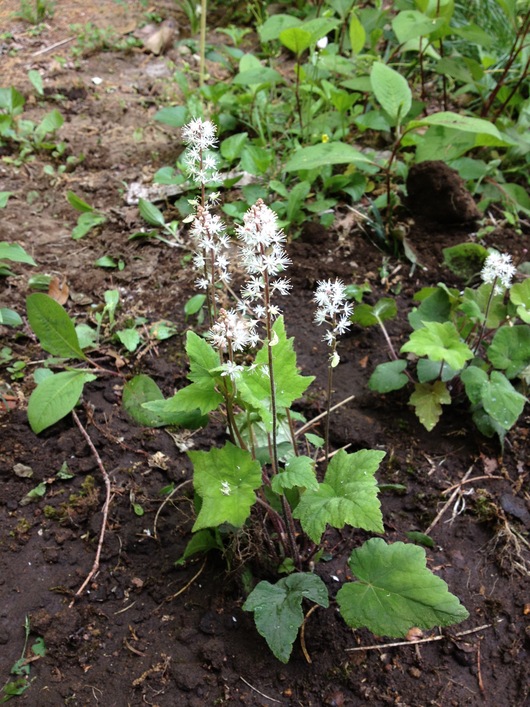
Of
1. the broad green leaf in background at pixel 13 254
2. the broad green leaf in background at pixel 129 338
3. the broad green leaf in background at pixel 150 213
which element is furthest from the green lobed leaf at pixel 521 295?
the broad green leaf in background at pixel 13 254

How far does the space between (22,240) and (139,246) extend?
565mm

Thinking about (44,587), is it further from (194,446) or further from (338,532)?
(338,532)

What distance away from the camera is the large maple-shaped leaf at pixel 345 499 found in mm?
1325

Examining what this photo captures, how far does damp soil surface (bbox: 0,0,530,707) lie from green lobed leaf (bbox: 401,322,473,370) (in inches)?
14.7

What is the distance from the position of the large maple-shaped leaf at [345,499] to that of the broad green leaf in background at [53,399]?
0.88 meters

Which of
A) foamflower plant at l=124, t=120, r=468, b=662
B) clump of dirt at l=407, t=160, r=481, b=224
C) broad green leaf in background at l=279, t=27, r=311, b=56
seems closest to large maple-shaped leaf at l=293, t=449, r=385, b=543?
foamflower plant at l=124, t=120, r=468, b=662

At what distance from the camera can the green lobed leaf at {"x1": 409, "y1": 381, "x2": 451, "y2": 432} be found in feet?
6.82

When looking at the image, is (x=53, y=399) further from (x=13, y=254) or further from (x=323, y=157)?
(x=323, y=157)

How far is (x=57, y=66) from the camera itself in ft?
12.8

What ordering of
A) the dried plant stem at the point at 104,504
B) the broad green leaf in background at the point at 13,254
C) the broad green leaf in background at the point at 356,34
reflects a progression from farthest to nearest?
the broad green leaf in background at the point at 356,34 → the broad green leaf in background at the point at 13,254 → the dried plant stem at the point at 104,504

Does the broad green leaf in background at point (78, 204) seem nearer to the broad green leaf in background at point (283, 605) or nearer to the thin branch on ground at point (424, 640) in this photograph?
the broad green leaf in background at point (283, 605)

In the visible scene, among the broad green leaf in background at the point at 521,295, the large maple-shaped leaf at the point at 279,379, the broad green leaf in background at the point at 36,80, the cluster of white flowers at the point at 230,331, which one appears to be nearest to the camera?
the cluster of white flowers at the point at 230,331

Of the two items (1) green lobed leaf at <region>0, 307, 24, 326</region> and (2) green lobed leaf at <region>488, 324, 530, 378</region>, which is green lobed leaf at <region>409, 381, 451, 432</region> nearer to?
(2) green lobed leaf at <region>488, 324, 530, 378</region>

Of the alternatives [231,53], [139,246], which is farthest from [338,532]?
[231,53]
